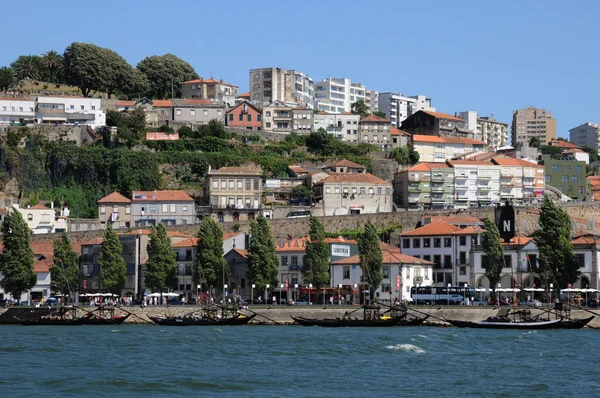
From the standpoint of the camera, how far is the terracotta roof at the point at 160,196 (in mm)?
117375

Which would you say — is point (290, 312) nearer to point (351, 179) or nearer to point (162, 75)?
point (351, 179)

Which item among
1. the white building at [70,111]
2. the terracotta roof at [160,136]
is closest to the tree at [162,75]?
the white building at [70,111]

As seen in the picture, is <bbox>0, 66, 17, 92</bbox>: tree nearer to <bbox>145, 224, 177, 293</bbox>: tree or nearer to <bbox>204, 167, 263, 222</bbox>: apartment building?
<bbox>204, 167, 263, 222</bbox>: apartment building

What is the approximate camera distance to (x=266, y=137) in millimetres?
137250

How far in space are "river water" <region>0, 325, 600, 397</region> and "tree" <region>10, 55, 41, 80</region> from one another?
9078 centimetres

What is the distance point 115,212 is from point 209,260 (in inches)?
1062

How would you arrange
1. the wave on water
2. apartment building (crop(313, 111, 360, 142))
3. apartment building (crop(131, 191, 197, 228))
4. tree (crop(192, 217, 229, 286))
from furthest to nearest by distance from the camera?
apartment building (crop(313, 111, 360, 142)) < apartment building (crop(131, 191, 197, 228)) < tree (crop(192, 217, 229, 286)) < the wave on water

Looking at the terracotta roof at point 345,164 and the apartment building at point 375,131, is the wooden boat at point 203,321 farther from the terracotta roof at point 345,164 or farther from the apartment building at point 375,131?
the apartment building at point 375,131

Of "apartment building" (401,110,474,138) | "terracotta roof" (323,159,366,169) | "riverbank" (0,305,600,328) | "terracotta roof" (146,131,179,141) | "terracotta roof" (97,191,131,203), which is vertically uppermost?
"apartment building" (401,110,474,138)

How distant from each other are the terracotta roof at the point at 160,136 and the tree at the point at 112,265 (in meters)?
35.4

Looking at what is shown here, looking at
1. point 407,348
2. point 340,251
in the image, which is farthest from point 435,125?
point 407,348

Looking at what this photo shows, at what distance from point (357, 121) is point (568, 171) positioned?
2713 cm

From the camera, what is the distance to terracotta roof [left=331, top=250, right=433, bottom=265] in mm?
94688

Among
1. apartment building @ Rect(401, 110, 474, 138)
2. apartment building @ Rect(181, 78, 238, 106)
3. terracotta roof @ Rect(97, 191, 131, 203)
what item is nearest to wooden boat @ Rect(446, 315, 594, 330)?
terracotta roof @ Rect(97, 191, 131, 203)
